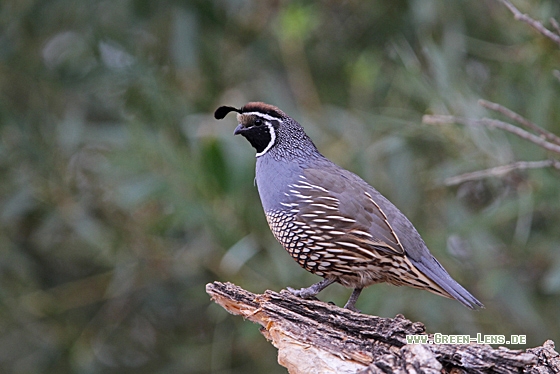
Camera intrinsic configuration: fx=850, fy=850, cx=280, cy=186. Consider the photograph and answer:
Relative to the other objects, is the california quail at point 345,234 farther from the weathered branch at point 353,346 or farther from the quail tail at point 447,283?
the weathered branch at point 353,346

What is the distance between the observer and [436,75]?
16.4 feet

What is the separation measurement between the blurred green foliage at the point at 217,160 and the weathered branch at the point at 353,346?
205cm

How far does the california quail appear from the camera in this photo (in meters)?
3.44

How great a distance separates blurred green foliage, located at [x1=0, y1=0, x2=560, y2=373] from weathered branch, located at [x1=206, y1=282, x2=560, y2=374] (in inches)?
80.6

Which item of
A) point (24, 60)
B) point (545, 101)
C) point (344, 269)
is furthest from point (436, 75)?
point (24, 60)

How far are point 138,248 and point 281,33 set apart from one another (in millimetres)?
1873

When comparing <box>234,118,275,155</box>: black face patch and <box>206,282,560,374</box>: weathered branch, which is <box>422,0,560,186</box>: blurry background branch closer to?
<box>206,282,560,374</box>: weathered branch

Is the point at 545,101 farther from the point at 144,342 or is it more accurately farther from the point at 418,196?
the point at 144,342

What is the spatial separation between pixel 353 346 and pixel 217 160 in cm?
244

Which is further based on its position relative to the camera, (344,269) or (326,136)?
(326,136)

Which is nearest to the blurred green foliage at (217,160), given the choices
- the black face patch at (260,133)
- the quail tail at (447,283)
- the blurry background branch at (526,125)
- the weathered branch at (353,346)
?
the black face patch at (260,133)

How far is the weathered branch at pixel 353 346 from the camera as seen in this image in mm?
2551

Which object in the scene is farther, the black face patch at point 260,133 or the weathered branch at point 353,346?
the black face patch at point 260,133

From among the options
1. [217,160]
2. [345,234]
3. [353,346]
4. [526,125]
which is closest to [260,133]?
[345,234]
